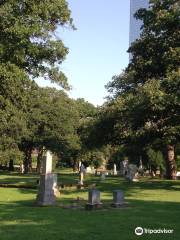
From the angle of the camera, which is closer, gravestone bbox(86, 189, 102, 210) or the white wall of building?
gravestone bbox(86, 189, 102, 210)

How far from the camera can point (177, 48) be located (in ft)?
107

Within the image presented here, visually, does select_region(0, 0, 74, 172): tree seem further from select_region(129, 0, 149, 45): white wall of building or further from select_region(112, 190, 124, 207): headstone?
select_region(129, 0, 149, 45): white wall of building

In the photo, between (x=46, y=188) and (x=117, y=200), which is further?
(x=46, y=188)

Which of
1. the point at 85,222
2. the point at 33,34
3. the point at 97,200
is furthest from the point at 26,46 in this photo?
the point at 85,222

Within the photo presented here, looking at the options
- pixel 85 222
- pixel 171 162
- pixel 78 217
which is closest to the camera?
pixel 85 222

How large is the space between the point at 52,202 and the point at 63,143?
53283 millimetres

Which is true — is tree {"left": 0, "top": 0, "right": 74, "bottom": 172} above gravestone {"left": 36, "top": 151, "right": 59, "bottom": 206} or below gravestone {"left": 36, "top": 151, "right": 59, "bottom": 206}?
above

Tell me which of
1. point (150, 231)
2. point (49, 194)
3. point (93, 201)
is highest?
point (49, 194)

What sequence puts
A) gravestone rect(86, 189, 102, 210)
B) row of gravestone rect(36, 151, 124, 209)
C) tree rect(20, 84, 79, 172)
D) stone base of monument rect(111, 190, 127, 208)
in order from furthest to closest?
tree rect(20, 84, 79, 172) → stone base of monument rect(111, 190, 127, 208) → row of gravestone rect(36, 151, 124, 209) → gravestone rect(86, 189, 102, 210)

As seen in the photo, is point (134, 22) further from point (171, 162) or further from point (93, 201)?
point (93, 201)

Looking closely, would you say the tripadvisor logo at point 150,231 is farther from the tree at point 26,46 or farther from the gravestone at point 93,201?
the tree at point 26,46

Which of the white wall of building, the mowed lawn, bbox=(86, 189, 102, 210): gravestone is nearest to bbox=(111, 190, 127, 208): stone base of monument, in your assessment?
the mowed lawn

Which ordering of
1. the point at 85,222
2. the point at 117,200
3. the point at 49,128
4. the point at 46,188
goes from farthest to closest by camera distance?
1. the point at 49,128
2. the point at 46,188
3. the point at 117,200
4. the point at 85,222

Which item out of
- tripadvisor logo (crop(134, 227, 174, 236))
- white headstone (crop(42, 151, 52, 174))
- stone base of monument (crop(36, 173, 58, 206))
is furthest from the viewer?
white headstone (crop(42, 151, 52, 174))
